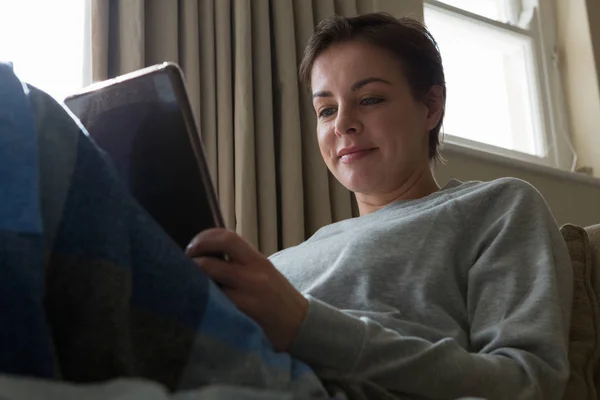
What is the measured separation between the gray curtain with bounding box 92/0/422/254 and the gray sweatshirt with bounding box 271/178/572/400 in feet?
2.11

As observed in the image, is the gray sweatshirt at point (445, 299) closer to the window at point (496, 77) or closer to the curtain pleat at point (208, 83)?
the curtain pleat at point (208, 83)

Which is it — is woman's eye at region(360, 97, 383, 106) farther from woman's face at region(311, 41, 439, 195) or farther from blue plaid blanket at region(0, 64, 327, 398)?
blue plaid blanket at region(0, 64, 327, 398)

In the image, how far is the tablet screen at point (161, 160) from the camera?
738mm

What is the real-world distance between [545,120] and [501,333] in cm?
236

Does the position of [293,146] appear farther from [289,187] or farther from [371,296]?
[371,296]

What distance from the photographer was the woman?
2.48ft

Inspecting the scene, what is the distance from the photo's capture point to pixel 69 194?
1.75 feet

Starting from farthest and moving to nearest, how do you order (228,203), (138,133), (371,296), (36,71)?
(36,71), (228,203), (371,296), (138,133)

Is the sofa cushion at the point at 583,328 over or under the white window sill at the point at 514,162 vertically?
over

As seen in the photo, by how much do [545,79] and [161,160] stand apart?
8.99 ft

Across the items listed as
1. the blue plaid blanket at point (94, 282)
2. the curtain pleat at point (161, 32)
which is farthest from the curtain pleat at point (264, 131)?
the blue plaid blanket at point (94, 282)

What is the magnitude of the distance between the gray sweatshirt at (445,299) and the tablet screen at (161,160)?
0.15 m

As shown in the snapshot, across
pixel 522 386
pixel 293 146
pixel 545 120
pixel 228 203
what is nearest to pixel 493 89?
pixel 545 120

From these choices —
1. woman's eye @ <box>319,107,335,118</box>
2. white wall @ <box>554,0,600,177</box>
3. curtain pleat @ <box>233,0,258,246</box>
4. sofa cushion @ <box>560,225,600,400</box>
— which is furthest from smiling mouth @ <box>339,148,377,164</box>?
white wall @ <box>554,0,600,177</box>
